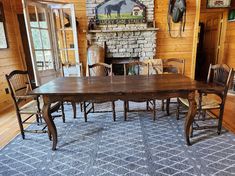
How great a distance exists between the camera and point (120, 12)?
4.27 metres

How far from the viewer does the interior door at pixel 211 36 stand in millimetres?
5231

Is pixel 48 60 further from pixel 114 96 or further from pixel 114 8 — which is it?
pixel 114 96

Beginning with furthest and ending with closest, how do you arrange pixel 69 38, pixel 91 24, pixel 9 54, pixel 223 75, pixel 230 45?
pixel 230 45 < pixel 69 38 < pixel 91 24 < pixel 9 54 < pixel 223 75

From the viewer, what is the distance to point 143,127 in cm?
269

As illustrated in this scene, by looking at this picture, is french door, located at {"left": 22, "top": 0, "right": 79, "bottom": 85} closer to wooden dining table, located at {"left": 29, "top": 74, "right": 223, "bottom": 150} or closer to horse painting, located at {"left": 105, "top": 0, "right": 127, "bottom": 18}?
horse painting, located at {"left": 105, "top": 0, "right": 127, "bottom": 18}

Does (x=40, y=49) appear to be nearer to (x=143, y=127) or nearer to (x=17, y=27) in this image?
(x=17, y=27)

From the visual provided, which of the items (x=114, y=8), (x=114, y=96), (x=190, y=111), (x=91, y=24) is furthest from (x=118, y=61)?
(x=190, y=111)

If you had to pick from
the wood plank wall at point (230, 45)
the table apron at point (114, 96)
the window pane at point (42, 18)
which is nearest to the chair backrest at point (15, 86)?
the table apron at point (114, 96)

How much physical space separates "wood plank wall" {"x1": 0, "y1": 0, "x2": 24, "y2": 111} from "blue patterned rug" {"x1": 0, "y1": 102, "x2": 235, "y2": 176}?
1.77 meters

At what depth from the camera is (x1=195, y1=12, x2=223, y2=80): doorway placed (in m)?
5.29

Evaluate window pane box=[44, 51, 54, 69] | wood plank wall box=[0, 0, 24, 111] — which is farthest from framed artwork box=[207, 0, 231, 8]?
wood plank wall box=[0, 0, 24, 111]

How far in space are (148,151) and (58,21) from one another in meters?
3.45

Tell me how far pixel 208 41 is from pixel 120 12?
3.44 m

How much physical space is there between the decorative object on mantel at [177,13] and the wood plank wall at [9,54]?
363 cm
